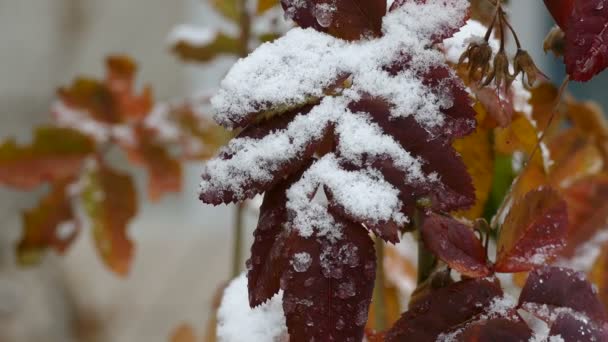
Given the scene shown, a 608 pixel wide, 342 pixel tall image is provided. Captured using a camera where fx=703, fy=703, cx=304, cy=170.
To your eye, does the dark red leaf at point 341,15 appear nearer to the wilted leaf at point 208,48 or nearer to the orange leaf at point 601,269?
the orange leaf at point 601,269

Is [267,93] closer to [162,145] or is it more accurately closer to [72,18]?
[162,145]

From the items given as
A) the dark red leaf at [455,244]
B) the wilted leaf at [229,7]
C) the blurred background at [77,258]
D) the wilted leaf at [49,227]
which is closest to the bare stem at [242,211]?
the wilted leaf at [229,7]

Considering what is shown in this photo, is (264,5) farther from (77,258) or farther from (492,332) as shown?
(77,258)

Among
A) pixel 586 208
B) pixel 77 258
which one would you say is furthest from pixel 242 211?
pixel 77 258

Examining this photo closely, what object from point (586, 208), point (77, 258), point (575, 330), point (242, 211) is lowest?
point (575, 330)

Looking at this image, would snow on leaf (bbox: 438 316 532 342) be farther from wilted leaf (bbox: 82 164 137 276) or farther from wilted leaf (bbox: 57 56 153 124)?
wilted leaf (bbox: 57 56 153 124)

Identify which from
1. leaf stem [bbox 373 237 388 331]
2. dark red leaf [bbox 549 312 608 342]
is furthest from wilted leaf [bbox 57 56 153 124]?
dark red leaf [bbox 549 312 608 342]
